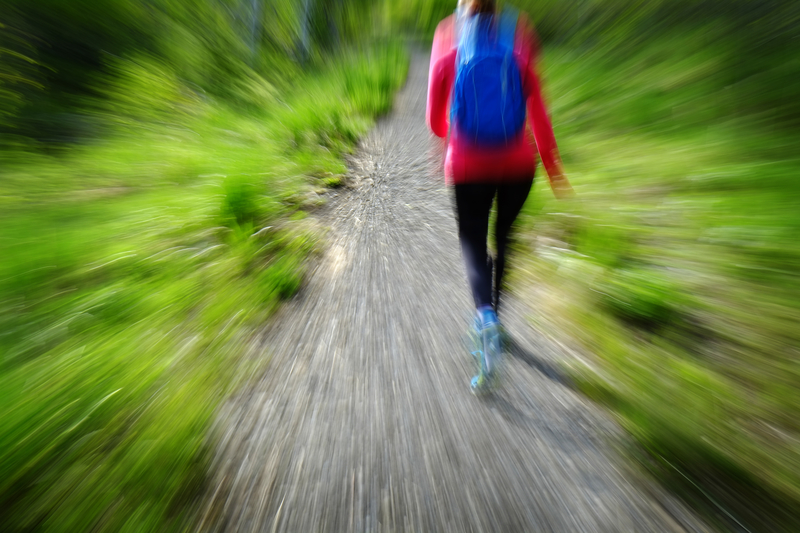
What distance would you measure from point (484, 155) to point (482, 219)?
363 mm

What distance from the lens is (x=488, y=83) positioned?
1455mm

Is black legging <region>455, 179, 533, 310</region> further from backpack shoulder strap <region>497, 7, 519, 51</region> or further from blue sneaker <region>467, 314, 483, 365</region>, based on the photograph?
backpack shoulder strap <region>497, 7, 519, 51</region>

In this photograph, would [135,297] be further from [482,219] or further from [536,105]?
[536,105]

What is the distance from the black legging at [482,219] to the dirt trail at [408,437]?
0.55 m

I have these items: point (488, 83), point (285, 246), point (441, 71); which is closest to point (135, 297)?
point (285, 246)

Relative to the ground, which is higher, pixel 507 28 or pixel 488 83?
pixel 507 28

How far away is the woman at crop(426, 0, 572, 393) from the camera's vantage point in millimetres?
1482

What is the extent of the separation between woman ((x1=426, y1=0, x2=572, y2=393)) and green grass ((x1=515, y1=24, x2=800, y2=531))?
2.23ft

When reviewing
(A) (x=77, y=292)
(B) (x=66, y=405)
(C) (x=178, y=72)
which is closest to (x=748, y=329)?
(B) (x=66, y=405)

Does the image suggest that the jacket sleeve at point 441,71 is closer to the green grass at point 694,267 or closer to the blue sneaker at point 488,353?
the blue sneaker at point 488,353

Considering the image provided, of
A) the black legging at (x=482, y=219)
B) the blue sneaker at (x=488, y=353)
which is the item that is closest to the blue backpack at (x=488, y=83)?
the black legging at (x=482, y=219)

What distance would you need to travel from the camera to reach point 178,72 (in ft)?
23.6

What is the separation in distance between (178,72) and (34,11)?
2.06 m

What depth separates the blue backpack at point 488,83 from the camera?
4.70 ft
